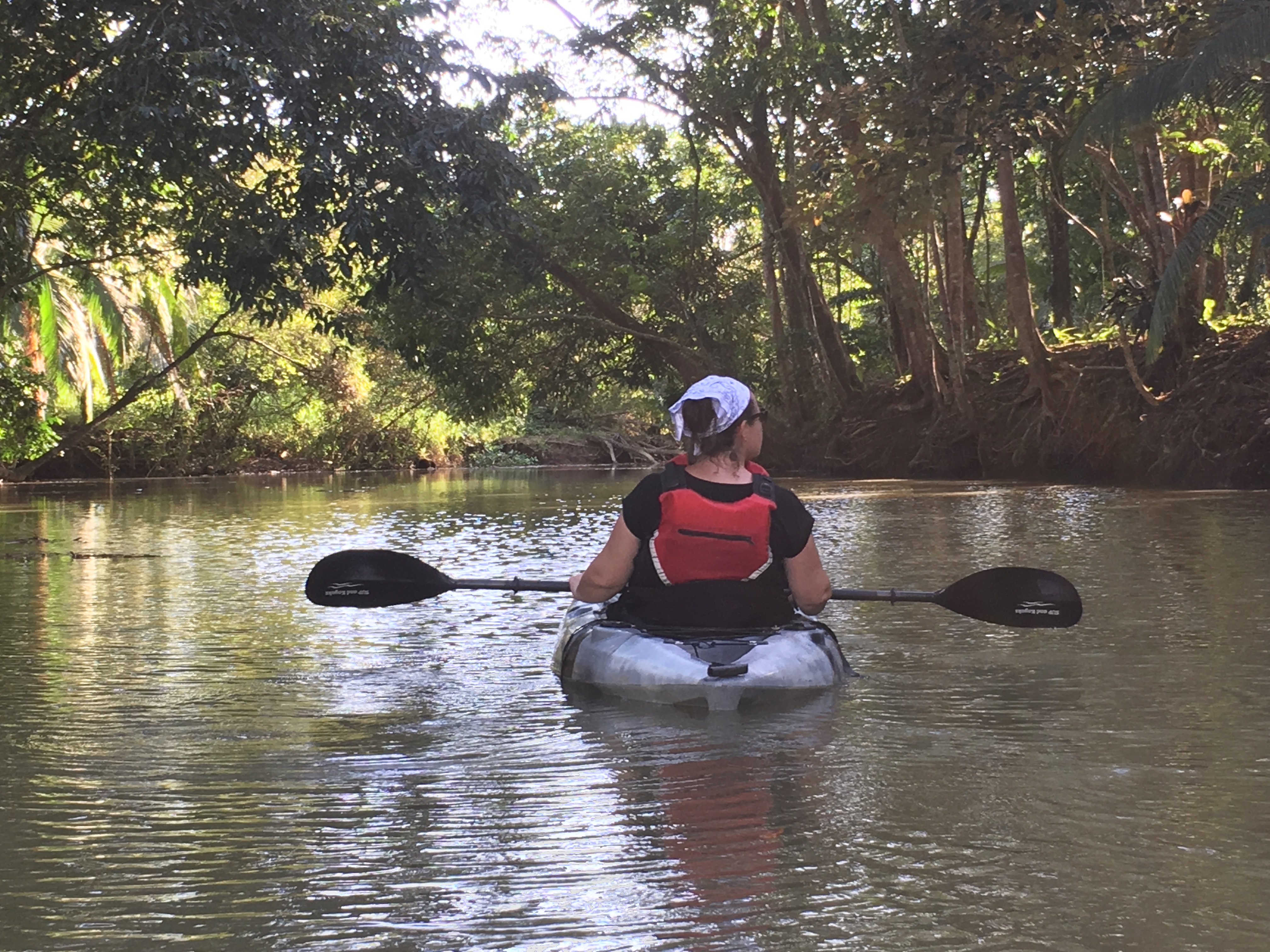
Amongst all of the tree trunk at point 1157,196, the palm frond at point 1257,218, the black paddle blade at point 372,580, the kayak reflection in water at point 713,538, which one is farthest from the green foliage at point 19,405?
the tree trunk at point 1157,196

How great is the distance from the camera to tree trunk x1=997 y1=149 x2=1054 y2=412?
66.1ft

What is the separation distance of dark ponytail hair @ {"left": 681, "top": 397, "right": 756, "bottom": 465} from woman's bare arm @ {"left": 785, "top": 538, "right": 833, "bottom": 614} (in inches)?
20.0

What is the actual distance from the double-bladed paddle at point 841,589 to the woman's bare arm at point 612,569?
0.66 meters

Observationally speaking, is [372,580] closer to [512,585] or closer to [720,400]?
[512,585]

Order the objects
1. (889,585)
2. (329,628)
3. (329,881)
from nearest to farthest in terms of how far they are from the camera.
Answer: (329,881), (329,628), (889,585)

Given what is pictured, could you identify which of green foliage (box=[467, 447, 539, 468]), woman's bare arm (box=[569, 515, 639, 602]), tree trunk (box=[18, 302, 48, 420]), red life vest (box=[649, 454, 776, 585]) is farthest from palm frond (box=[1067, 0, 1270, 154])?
green foliage (box=[467, 447, 539, 468])

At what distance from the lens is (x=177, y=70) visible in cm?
862

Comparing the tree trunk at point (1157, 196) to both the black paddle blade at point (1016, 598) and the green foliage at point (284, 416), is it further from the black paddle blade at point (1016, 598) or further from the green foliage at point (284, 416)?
the green foliage at point (284, 416)

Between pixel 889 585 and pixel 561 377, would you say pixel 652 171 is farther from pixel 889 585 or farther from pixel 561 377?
pixel 889 585

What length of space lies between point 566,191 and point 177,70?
1755 cm

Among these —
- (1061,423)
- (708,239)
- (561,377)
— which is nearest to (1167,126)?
(1061,423)

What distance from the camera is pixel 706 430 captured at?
522cm

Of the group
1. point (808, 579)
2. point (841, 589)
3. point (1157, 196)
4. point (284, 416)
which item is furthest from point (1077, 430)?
point (284, 416)

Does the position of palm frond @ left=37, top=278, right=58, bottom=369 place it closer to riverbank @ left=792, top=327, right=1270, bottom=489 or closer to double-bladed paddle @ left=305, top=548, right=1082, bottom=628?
riverbank @ left=792, top=327, right=1270, bottom=489
